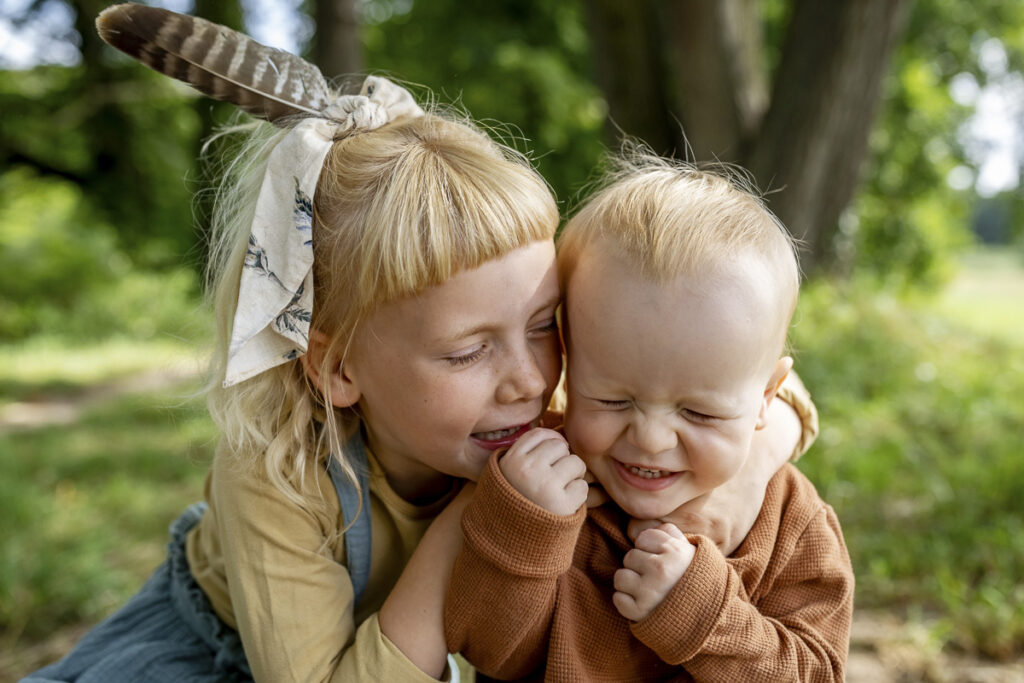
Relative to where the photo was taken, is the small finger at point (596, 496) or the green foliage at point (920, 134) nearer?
the small finger at point (596, 496)

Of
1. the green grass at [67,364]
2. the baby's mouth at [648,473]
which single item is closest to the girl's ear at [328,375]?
the baby's mouth at [648,473]

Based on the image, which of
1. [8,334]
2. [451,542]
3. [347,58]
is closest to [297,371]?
[451,542]

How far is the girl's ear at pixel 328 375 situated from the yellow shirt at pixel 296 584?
16 cm

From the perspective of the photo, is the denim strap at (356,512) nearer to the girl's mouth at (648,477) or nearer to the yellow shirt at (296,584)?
the yellow shirt at (296,584)

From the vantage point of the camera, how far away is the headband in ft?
5.47

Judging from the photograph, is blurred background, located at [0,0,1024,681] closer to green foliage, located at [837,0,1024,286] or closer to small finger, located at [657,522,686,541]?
green foliage, located at [837,0,1024,286]

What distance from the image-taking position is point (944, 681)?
2.49 meters

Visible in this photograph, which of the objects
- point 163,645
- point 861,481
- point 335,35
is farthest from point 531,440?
point 335,35

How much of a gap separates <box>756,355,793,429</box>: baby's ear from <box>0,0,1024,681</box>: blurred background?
0.89 metres

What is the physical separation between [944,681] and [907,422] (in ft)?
7.59

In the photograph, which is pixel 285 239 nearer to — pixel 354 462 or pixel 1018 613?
pixel 354 462

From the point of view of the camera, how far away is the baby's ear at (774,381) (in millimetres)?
1645

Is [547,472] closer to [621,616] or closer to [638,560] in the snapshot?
[638,560]

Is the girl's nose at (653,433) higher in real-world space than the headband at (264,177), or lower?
lower
